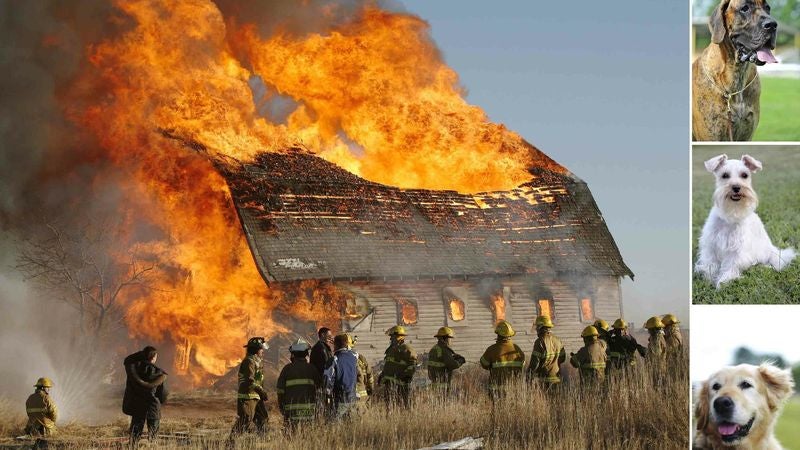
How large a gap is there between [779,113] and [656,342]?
13.7ft

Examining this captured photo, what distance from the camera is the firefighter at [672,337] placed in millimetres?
20438

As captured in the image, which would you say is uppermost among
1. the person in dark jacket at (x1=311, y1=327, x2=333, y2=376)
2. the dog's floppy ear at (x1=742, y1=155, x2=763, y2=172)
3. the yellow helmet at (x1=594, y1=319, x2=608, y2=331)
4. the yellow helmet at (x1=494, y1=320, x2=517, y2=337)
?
the dog's floppy ear at (x1=742, y1=155, x2=763, y2=172)

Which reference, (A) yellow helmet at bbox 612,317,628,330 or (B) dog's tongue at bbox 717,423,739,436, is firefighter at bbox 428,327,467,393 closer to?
(A) yellow helmet at bbox 612,317,628,330

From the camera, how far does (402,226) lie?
70.7 feet

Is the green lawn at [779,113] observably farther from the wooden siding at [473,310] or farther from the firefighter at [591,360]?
the firefighter at [591,360]

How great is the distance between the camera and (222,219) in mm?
20516

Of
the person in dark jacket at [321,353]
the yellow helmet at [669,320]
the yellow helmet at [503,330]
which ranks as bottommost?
the person in dark jacket at [321,353]

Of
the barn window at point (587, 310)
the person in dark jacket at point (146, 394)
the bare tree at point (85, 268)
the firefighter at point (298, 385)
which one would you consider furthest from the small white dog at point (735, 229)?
the bare tree at point (85, 268)

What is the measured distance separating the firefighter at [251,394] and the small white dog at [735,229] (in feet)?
22.7

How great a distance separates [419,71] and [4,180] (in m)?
7.08

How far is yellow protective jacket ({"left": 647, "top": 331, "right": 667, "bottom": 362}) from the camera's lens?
20.0 meters

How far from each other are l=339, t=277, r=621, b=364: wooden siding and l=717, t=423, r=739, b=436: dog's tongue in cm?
475

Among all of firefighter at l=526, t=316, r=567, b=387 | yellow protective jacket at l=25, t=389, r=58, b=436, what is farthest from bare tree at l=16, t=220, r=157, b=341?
firefighter at l=526, t=316, r=567, b=387

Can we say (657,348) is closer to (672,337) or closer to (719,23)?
(672,337)
